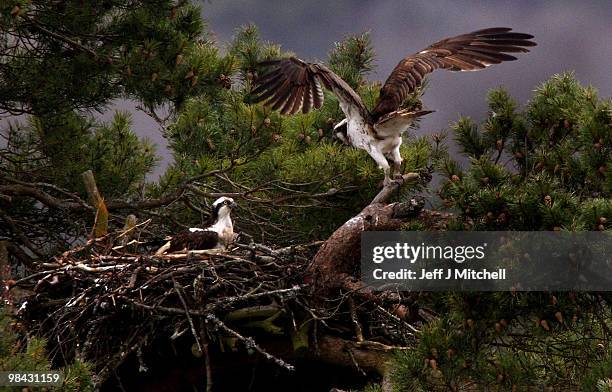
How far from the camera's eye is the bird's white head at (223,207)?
619 cm

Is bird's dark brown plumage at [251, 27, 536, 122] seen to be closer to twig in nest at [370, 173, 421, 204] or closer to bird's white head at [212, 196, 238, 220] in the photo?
twig in nest at [370, 173, 421, 204]

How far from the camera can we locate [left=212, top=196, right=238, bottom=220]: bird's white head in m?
6.19

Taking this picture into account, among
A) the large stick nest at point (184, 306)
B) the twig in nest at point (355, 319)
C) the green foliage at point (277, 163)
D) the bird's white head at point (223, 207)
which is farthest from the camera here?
the green foliage at point (277, 163)

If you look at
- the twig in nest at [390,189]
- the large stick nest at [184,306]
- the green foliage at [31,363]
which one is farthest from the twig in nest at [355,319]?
the green foliage at [31,363]

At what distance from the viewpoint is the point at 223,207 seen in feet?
20.4

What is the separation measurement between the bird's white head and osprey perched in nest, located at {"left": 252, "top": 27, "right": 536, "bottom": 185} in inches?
32.5

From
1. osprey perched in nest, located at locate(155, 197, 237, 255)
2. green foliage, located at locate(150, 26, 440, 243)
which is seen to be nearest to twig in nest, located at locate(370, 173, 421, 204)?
green foliage, located at locate(150, 26, 440, 243)

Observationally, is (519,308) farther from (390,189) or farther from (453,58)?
(453,58)

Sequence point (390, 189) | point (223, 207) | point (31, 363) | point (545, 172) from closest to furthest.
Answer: point (31, 363)
point (545, 172)
point (390, 189)
point (223, 207)

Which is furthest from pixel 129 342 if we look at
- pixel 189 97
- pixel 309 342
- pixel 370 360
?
pixel 189 97

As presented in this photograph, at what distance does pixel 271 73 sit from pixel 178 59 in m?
0.92

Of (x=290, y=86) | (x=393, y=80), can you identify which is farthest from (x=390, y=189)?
(x=290, y=86)

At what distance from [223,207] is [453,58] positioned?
187 cm

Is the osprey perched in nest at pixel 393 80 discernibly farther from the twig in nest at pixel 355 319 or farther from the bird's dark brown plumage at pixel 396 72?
the twig in nest at pixel 355 319
